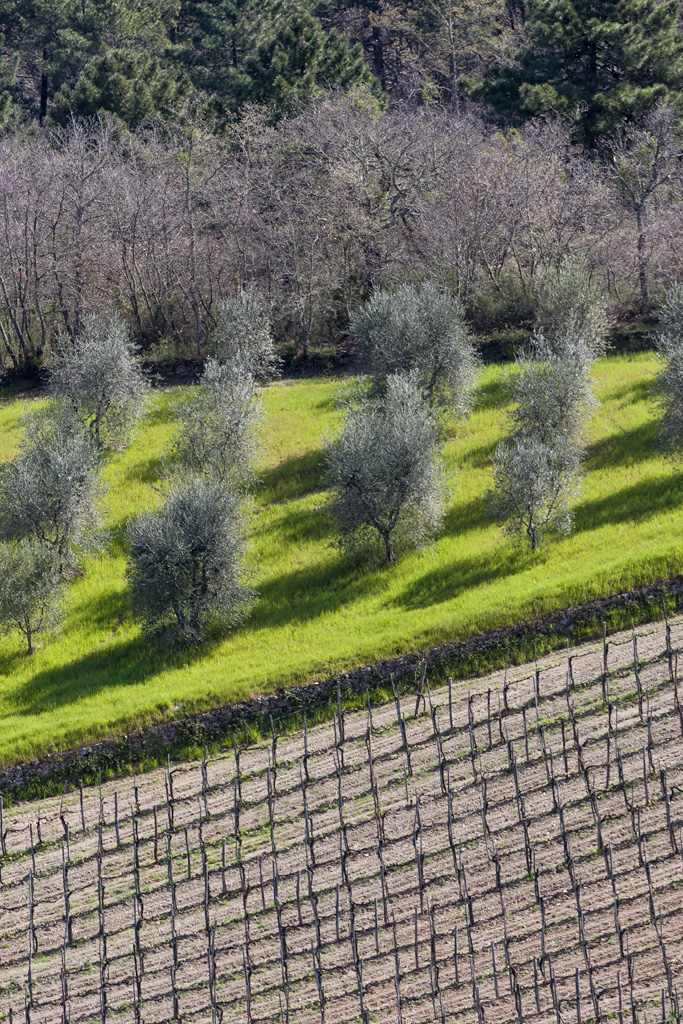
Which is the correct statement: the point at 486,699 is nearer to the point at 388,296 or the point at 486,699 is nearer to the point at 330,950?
the point at 330,950

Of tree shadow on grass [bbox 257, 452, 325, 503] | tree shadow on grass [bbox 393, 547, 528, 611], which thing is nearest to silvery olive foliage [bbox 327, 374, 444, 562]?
tree shadow on grass [bbox 393, 547, 528, 611]

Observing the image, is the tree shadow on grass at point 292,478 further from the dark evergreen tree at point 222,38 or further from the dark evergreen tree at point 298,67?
the dark evergreen tree at point 222,38

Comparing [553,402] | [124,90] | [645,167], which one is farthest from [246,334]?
[124,90]

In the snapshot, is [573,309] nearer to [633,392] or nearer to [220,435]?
[633,392]

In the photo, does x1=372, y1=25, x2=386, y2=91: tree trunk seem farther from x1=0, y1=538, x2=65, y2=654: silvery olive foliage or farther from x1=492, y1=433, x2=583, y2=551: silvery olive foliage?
x1=0, y1=538, x2=65, y2=654: silvery olive foliage

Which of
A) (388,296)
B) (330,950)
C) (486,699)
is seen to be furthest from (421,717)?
(388,296)

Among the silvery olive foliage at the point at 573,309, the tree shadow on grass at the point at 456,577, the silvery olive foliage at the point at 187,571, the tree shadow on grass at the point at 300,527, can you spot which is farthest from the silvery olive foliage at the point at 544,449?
the silvery olive foliage at the point at 187,571

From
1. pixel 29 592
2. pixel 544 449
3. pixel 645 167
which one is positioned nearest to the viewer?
pixel 29 592
